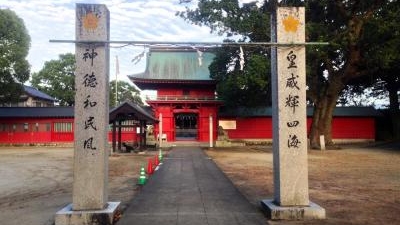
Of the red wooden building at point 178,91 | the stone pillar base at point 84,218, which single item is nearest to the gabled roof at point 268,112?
the red wooden building at point 178,91

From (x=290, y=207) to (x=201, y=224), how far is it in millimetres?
1983

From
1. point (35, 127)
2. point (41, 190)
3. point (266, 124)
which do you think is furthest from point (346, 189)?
point (35, 127)

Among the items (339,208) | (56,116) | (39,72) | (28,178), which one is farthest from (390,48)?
(39,72)

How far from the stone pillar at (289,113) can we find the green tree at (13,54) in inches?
1468

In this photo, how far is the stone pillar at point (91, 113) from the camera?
8867mm

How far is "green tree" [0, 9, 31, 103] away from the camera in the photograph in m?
42.1

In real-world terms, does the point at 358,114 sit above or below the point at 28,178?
above

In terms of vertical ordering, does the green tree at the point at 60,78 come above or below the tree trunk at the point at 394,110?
above

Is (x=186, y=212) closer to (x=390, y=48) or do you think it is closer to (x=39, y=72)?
(x=390, y=48)

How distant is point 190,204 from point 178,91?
115 ft

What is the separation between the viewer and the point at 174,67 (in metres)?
46.0

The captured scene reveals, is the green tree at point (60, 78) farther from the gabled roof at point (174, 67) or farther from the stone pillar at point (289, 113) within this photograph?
the stone pillar at point (289, 113)

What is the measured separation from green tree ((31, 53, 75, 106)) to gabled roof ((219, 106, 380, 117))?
1258 inches

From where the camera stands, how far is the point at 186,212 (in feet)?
31.3
